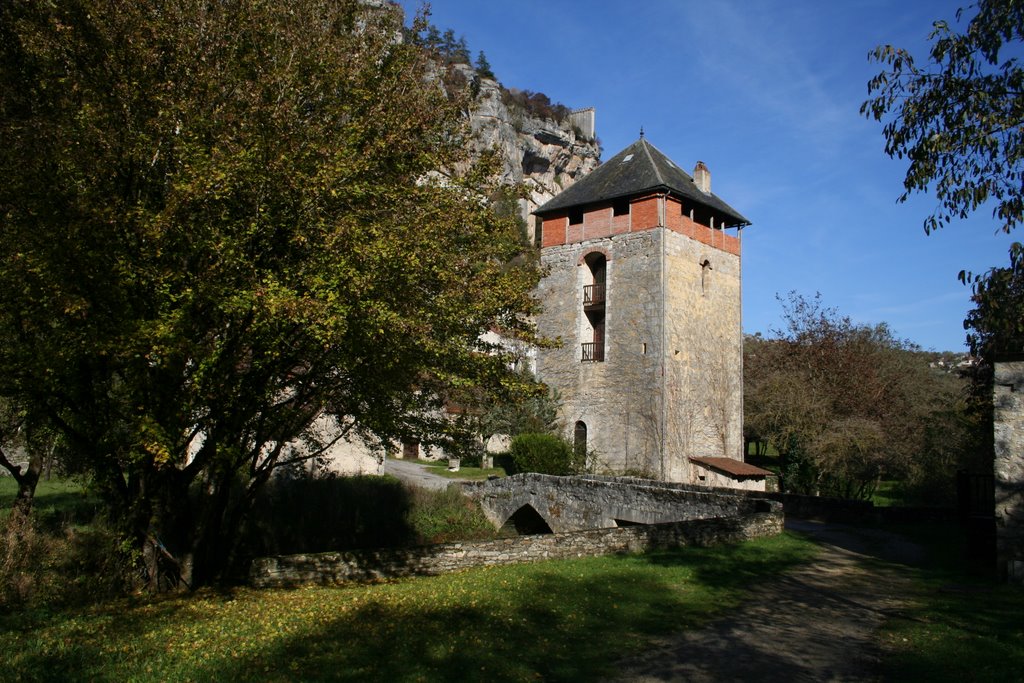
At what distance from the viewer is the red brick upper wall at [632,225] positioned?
2916cm

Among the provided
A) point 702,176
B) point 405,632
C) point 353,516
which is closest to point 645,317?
point 702,176

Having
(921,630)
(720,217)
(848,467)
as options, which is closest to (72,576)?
(921,630)

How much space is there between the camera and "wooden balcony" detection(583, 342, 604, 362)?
100 feet

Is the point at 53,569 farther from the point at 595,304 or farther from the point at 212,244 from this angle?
the point at 595,304

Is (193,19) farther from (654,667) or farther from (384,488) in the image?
(384,488)

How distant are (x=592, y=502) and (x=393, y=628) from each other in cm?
1346

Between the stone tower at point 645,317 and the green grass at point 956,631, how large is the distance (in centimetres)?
1669

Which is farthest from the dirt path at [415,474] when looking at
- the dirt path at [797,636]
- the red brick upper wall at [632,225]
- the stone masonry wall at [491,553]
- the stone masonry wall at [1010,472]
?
the stone masonry wall at [1010,472]

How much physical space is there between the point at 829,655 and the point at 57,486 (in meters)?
26.3

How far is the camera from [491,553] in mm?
12438

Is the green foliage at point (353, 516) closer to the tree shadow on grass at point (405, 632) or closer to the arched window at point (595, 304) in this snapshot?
the tree shadow on grass at point (405, 632)

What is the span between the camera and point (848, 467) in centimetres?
2514

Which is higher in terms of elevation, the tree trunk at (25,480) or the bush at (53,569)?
the tree trunk at (25,480)

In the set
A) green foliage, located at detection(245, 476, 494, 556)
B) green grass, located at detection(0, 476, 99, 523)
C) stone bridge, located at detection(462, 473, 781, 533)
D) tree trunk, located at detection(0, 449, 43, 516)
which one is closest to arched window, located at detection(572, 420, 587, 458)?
stone bridge, located at detection(462, 473, 781, 533)
